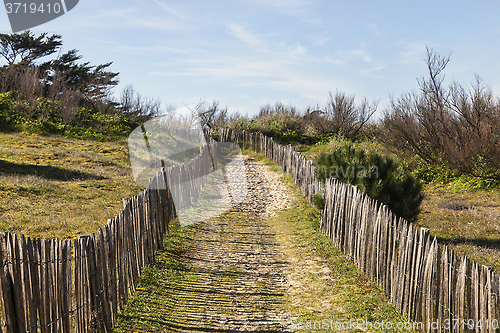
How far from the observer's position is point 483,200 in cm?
1202

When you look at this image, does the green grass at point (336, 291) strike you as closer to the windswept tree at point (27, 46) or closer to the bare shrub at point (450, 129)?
the bare shrub at point (450, 129)

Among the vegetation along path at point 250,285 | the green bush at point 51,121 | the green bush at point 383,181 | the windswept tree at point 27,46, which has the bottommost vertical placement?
the vegetation along path at point 250,285

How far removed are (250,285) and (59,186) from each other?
7.25m

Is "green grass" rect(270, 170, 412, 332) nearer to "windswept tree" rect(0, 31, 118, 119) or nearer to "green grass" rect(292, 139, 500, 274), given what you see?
"green grass" rect(292, 139, 500, 274)

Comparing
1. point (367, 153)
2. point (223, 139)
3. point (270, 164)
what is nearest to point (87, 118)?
point (223, 139)

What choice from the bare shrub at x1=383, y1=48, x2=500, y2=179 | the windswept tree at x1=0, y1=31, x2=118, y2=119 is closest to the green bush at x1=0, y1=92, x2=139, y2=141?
the windswept tree at x1=0, y1=31, x2=118, y2=119

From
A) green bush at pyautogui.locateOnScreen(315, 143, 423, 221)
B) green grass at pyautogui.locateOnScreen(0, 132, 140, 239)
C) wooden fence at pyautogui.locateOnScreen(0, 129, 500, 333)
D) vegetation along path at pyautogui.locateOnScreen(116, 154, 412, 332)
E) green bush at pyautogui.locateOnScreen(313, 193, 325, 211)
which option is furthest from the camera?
green bush at pyautogui.locateOnScreen(313, 193, 325, 211)

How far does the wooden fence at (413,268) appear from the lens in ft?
12.1

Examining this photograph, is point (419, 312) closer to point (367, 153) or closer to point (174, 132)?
point (367, 153)

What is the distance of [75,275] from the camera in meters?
3.86

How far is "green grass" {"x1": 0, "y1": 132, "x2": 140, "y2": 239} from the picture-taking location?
765 cm

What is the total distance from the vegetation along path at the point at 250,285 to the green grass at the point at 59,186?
208cm

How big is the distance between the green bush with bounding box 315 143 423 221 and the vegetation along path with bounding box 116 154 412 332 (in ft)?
4.84

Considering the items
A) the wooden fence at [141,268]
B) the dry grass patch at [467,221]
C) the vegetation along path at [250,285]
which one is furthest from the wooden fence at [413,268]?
the dry grass patch at [467,221]
